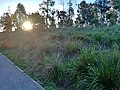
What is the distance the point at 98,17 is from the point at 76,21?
3.58 metres

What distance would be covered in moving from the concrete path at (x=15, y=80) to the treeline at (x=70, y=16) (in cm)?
1928

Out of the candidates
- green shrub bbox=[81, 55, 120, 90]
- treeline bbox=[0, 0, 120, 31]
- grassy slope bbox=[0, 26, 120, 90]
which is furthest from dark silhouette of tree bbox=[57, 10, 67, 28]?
green shrub bbox=[81, 55, 120, 90]

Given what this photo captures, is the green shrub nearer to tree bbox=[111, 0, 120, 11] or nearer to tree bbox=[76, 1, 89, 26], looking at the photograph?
tree bbox=[111, 0, 120, 11]

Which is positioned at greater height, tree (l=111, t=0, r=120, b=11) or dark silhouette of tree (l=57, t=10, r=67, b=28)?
tree (l=111, t=0, r=120, b=11)

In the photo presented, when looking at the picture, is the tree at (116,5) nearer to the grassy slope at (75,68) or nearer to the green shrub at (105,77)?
the grassy slope at (75,68)

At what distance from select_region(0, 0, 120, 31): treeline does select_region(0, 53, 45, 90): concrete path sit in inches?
759

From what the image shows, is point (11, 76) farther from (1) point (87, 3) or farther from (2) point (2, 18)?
(1) point (87, 3)

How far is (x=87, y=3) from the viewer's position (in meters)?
39.4

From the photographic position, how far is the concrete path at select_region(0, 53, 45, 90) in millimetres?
5875

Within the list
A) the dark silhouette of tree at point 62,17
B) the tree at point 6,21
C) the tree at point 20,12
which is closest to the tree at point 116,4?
the dark silhouette of tree at point 62,17

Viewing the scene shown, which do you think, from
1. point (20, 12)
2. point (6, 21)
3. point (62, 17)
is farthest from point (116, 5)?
point (6, 21)

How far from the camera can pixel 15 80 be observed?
6531mm

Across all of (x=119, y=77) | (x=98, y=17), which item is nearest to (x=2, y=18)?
(x=98, y=17)

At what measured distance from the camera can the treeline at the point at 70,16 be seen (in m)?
30.4
